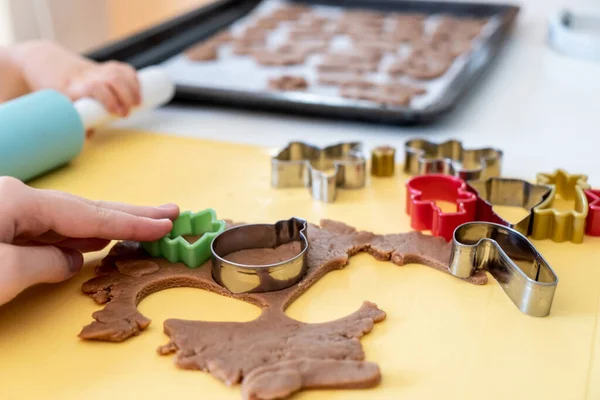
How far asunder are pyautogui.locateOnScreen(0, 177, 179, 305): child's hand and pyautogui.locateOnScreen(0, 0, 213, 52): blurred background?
1.02m

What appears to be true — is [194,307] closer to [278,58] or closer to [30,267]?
[30,267]

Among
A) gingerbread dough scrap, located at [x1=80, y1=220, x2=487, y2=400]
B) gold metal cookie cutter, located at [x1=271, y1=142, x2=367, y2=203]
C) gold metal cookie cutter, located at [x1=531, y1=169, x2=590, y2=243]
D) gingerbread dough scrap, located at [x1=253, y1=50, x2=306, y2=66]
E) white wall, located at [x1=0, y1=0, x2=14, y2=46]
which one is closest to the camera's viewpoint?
gingerbread dough scrap, located at [x1=80, y1=220, x2=487, y2=400]

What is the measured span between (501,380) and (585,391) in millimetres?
67

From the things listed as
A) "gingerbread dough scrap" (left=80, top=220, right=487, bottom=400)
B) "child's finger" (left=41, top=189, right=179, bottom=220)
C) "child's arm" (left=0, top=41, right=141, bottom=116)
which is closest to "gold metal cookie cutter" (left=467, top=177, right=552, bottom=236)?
"gingerbread dough scrap" (left=80, top=220, right=487, bottom=400)

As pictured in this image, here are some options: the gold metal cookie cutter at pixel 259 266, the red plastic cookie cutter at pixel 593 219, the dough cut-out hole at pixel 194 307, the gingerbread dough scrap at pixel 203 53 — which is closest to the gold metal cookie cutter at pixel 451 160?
the red plastic cookie cutter at pixel 593 219

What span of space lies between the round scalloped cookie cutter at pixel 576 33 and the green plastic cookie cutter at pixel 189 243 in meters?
1.00

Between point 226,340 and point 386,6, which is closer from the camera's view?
point 226,340

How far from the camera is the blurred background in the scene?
1584 mm

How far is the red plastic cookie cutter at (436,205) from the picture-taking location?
2.64ft

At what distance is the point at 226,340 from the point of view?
0.62 meters

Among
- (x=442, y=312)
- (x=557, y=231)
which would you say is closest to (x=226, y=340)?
(x=442, y=312)

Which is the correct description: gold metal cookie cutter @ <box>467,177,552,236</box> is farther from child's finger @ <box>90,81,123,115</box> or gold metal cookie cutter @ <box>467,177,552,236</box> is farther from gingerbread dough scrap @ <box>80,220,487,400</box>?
child's finger @ <box>90,81,123,115</box>

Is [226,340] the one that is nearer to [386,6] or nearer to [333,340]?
[333,340]

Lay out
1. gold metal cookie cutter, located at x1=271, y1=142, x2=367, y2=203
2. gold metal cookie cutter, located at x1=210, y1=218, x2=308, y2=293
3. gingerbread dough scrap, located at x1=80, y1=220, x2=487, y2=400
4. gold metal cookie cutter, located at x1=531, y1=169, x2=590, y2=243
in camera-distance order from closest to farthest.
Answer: gingerbread dough scrap, located at x1=80, y1=220, x2=487, y2=400 < gold metal cookie cutter, located at x1=210, y1=218, x2=308, y2=293 < gold metal cookie cutter, located at x1=531, y1=169, x2=590, y2=243 < gold metal cookie cutter, located at x1=271, y1=142, x2=367, y2=203
